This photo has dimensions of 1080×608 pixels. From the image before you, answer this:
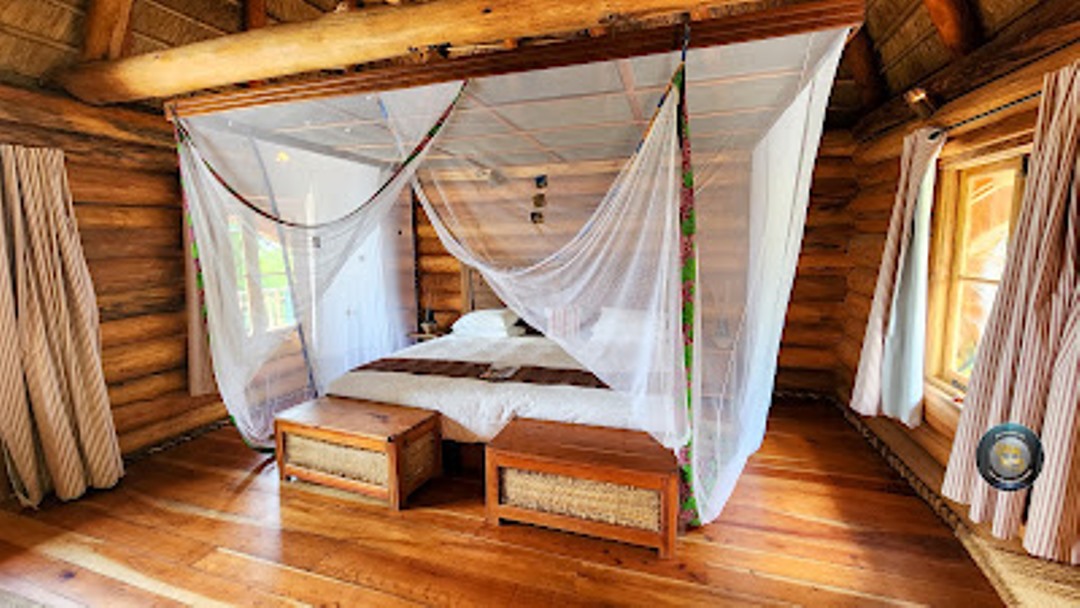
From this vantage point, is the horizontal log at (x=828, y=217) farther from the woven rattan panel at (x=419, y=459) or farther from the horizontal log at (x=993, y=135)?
the woven rattan panel at (x=419, y=459)

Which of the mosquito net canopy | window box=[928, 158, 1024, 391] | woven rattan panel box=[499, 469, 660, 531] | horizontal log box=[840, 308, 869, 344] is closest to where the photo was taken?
the mosquito net canopy

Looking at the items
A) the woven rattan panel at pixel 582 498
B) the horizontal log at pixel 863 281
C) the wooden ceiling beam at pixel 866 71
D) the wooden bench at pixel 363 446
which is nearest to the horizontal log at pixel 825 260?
the horizontal log at pixel 863 281

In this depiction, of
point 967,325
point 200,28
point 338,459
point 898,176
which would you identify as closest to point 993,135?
point 967,325

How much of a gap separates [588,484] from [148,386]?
9.51ft

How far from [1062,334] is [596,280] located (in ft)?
4.97

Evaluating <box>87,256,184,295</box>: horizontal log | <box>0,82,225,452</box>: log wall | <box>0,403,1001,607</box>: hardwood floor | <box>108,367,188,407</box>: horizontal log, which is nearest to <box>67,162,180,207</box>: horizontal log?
<box>0,82,225,452</box>: log wall

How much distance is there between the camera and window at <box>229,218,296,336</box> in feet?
8.86

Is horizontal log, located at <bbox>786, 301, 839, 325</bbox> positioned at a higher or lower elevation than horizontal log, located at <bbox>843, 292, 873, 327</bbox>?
lower

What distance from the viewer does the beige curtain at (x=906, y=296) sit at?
8.53ft

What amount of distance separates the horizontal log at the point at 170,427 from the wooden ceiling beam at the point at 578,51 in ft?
7.07

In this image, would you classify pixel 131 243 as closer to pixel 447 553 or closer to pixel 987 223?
pixel 447 553

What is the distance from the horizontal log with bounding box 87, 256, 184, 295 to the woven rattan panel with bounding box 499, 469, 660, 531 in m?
2.63

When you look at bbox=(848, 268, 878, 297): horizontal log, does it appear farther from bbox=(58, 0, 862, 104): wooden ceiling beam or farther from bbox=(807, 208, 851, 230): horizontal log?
bbox=(58, 0, 862, 104): wooden ceiling beam

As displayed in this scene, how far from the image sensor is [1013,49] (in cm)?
200
